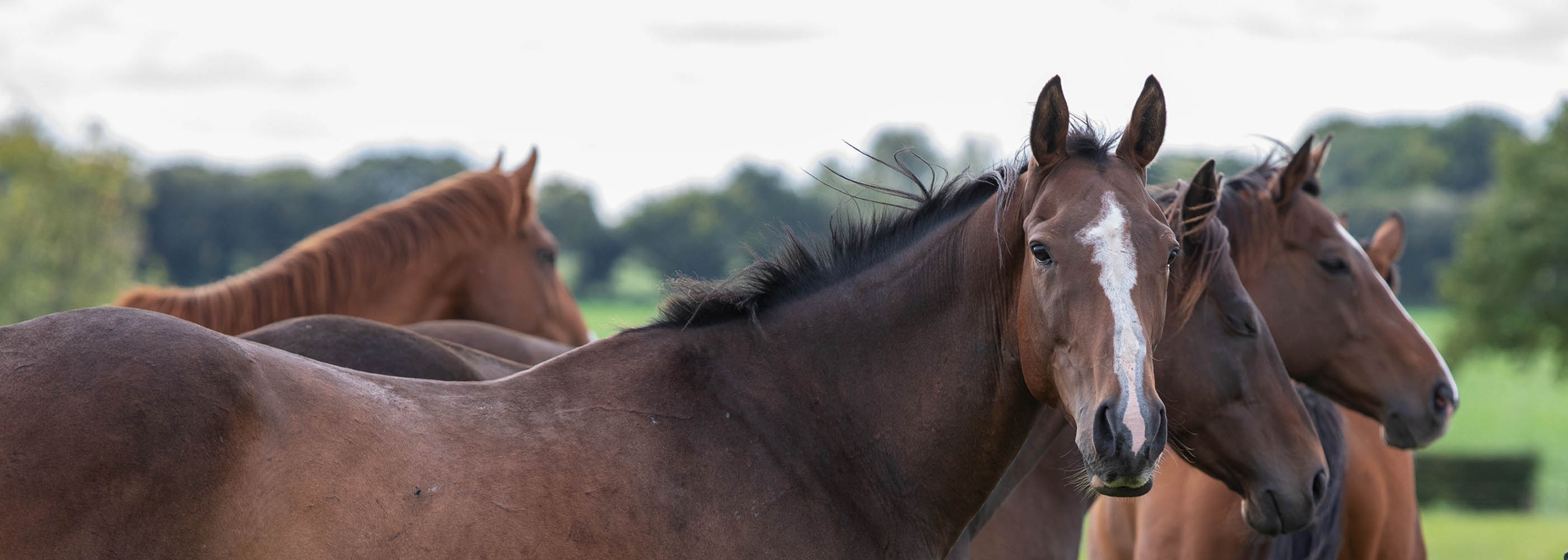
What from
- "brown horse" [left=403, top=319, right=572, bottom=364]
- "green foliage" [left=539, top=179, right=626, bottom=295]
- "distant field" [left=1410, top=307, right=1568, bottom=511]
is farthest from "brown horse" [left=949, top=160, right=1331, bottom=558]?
"green foliage" [left=539, top=179, right=626, bottom=295]

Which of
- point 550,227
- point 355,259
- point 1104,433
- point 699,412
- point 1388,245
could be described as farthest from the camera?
point 550,227

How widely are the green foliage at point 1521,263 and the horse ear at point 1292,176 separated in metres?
32.2

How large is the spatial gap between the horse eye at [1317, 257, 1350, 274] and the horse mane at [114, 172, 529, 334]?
453 cm

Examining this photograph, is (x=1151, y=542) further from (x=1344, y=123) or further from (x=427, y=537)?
(x=1344, y=123)

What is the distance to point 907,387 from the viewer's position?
292 centimetres

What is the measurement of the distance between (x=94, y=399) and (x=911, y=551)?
191 centimetres

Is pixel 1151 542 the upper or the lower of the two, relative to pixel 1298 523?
lower

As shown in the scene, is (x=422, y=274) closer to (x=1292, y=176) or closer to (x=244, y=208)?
(x=1292, y=176)

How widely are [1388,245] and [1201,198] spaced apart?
9.09 feet

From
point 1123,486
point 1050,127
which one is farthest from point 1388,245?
point 1123,486

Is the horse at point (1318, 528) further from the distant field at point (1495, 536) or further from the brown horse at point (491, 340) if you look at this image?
the distant field at point (1495, 536)

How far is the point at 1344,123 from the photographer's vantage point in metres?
71.9

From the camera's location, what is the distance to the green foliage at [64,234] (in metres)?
31.8

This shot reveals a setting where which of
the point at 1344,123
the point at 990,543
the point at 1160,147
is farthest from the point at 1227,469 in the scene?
the point at 1344,123
